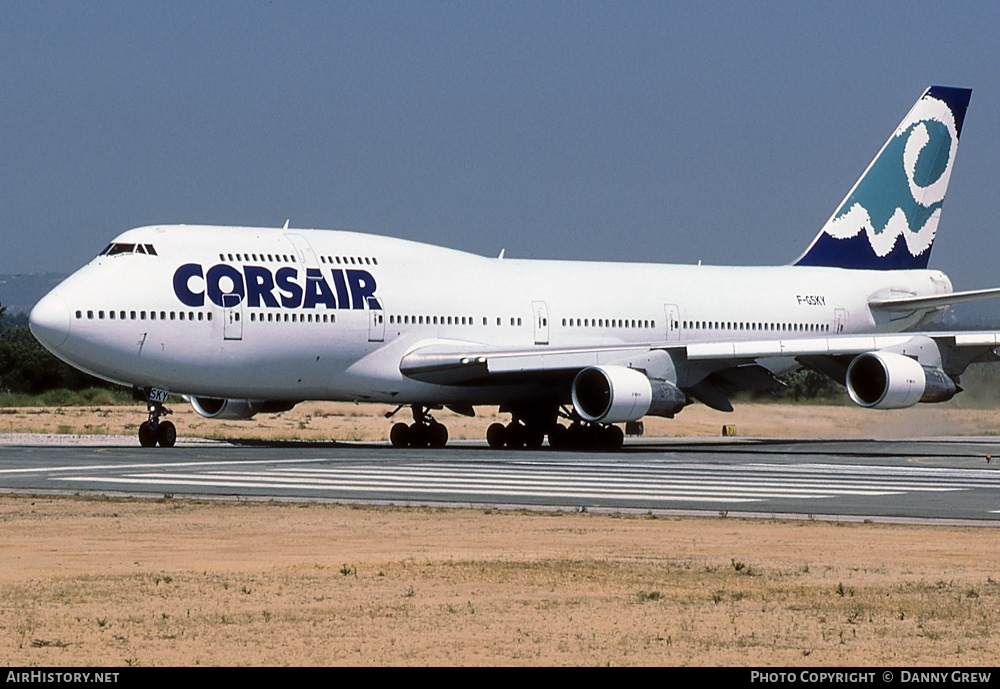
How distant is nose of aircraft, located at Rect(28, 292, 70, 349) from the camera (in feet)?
97.6

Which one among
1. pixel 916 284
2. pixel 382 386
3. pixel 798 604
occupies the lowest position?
pixel 798 604

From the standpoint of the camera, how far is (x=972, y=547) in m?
14.6

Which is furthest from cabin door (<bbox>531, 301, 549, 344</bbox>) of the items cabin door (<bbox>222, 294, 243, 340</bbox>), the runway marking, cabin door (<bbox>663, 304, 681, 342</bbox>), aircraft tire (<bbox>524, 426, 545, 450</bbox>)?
the runway marking

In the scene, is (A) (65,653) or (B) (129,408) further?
(B) (129,408)

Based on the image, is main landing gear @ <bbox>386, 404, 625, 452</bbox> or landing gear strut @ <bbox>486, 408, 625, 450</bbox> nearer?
main landing gear @ <bbox>386, 404, 625, 452</bbox>

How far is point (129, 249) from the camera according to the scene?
3106 cm

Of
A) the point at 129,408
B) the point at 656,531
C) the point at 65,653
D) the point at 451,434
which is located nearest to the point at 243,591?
the point at 65,653

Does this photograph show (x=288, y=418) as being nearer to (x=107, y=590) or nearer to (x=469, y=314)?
(x=469, y=314)

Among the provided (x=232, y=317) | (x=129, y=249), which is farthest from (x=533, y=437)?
(x=129, y=249)

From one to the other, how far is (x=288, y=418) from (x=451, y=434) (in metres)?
11.5

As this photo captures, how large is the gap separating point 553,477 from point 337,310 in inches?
388

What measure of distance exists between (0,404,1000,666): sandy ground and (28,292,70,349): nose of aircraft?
37.2ft

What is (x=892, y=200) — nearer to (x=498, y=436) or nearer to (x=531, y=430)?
(x=531, y=430)

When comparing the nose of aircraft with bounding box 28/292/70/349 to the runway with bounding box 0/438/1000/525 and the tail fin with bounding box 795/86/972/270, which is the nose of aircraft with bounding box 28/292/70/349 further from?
the tail fin with bounding box 795/86/972/270
